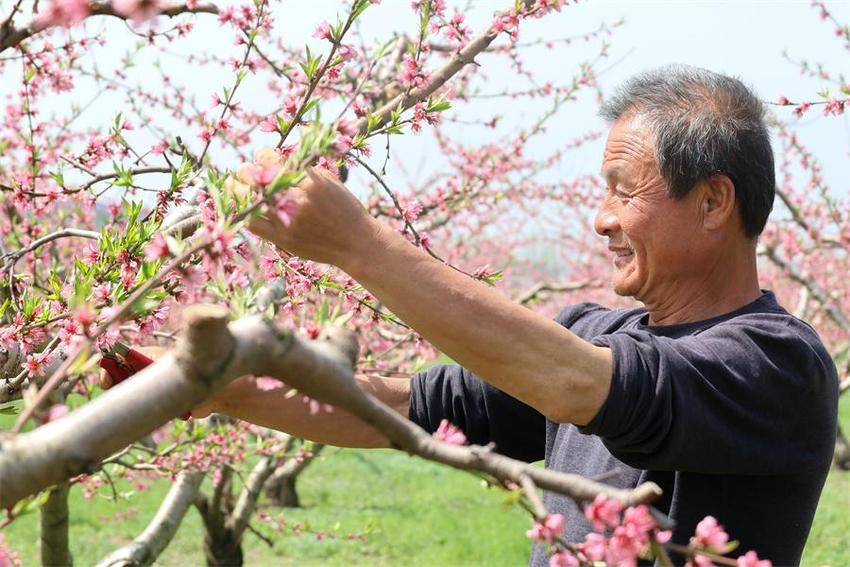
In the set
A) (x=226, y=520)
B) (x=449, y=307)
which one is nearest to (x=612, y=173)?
(x=449, y=307)

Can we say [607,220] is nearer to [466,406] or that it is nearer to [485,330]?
[466,406]

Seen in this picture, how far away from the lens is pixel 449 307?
5.94 feet

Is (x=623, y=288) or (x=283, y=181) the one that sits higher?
(x=623, y=288)

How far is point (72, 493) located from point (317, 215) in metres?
8.80

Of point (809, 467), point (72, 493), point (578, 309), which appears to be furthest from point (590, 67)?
point (72, 493)

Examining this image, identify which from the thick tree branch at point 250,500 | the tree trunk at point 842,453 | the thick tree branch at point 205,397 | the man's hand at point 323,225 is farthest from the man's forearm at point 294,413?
the tree trunk at point 842,453

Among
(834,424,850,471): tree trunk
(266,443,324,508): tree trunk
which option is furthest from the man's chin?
(834,424,850,471): tree trunk

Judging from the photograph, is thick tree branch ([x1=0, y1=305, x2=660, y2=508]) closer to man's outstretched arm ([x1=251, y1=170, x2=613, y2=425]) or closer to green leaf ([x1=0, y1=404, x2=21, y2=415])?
man's outstretched arm ([x1=251, y1=170, x2=613, y2=425])

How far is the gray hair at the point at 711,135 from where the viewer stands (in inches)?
92.4

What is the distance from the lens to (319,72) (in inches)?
86.3

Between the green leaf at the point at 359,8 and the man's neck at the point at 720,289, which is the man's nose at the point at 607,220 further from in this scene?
the green leaf at the point at 359,8

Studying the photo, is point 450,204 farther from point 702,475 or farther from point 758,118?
point 702,475

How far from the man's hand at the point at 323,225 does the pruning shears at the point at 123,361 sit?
520mm

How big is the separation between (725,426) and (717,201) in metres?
0.62
